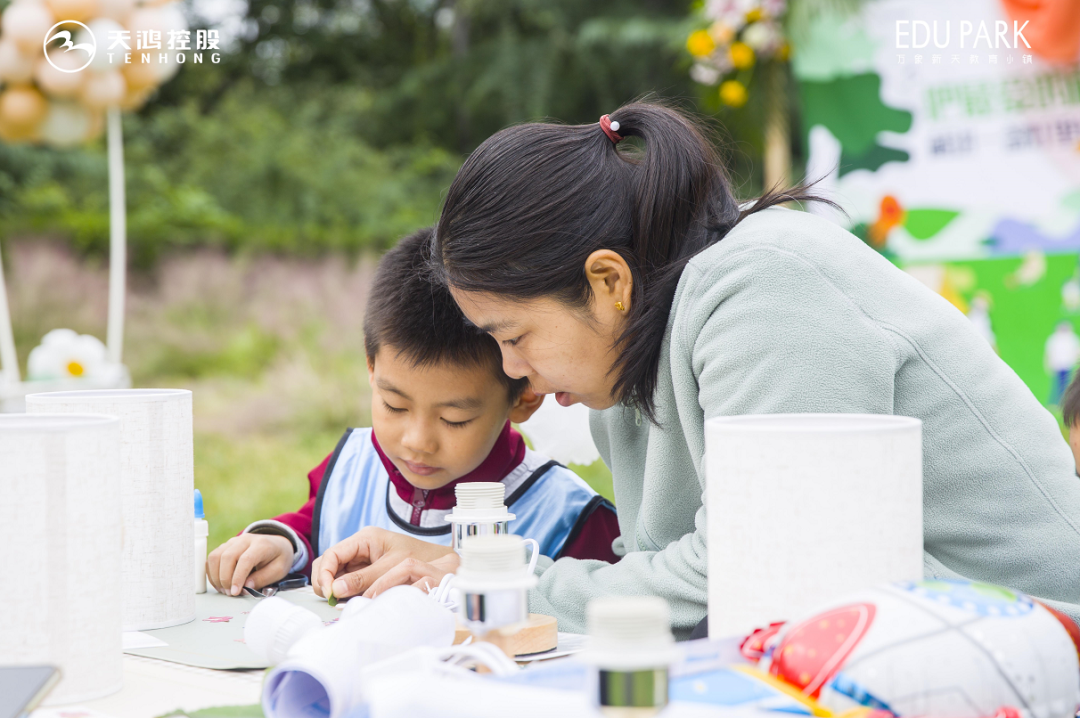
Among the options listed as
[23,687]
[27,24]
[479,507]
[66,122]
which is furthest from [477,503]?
[66,122]

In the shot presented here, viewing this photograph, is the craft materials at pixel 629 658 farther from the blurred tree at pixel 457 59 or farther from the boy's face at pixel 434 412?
the blurred tree at pixel 457 59

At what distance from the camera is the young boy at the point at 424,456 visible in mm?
1646

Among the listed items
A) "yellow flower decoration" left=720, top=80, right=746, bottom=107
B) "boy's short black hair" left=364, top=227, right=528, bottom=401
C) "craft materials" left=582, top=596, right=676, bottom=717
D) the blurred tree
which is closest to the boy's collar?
"boy's short black hair" left=364, top=227, right=528, bottom=401

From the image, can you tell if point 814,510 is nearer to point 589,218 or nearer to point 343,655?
point 343,655

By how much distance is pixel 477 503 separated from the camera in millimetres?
1134

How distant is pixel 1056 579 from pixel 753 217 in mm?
549

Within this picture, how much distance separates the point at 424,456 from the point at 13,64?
116 inches

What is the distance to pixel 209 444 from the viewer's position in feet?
18.1

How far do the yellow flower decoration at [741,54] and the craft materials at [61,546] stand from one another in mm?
4734

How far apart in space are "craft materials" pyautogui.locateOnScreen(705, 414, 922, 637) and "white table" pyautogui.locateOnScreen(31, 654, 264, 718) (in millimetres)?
447

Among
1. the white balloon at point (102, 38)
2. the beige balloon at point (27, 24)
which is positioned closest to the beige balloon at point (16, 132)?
the beige balloon at point (27, 24)

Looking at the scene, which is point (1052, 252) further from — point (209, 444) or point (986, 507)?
point (209, 444)

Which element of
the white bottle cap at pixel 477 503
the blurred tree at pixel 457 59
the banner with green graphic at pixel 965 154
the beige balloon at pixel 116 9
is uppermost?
the blurred tree at pixel 457 59

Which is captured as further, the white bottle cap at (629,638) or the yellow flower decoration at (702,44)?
the yellow flower decoration at (702,44)
